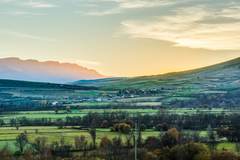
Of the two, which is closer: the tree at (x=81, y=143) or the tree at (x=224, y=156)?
the tree at (x=224, y=156)

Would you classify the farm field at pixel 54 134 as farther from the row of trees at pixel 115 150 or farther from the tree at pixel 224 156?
the tree at pixel 224 156

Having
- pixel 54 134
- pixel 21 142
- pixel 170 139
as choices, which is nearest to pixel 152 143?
pixel 170 139

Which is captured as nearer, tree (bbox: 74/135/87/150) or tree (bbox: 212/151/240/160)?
tree (bbox: 212/151/240/160)

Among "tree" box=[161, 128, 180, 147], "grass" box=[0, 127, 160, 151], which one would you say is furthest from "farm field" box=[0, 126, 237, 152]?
"tree" box=[161, 128, 180, 147]

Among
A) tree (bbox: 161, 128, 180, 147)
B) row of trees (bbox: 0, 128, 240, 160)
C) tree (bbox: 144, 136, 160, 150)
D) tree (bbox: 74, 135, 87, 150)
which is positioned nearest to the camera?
row of trees (bbox: 0, 128, 240, 160)

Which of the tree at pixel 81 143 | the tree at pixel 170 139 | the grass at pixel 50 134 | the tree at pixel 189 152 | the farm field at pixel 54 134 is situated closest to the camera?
the tree at pixel 189 152

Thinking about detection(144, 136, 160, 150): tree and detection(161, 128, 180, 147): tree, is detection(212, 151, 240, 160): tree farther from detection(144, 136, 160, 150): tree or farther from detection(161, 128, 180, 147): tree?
detection(161, 128, 180, 147): tree

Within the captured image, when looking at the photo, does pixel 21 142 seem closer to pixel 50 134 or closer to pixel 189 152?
pixel 50 134

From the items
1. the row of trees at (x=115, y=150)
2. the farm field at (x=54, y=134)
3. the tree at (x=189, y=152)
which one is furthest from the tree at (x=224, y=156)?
the farm field at (x=54, y=134)

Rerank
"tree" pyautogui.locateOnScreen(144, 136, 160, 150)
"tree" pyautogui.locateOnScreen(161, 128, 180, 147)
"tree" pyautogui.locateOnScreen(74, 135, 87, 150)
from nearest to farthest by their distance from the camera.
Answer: "tree" pyautogui.locateOnScreen(144, 136, 160, 150) < "tree" pyautogui.locateOnScreen(74, 135, 87, 150) < "tree" pyautogui.locateOnScreen(161, 128, 180, 147)

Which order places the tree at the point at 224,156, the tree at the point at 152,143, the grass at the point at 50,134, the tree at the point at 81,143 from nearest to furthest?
the tree at the point at 224,156 → the tree at the point at 152,143 → the tree at the point at 81,143 → the grass at the point at 50,134

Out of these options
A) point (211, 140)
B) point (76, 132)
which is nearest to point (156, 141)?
point (211, 140)

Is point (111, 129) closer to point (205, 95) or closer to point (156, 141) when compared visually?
point (156, 141)

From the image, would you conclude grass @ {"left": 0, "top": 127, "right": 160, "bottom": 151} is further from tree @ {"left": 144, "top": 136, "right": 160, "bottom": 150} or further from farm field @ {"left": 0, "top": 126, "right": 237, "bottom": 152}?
tree @ {"left": 144, "top": 136, "right": 160, "bottom": 150}
